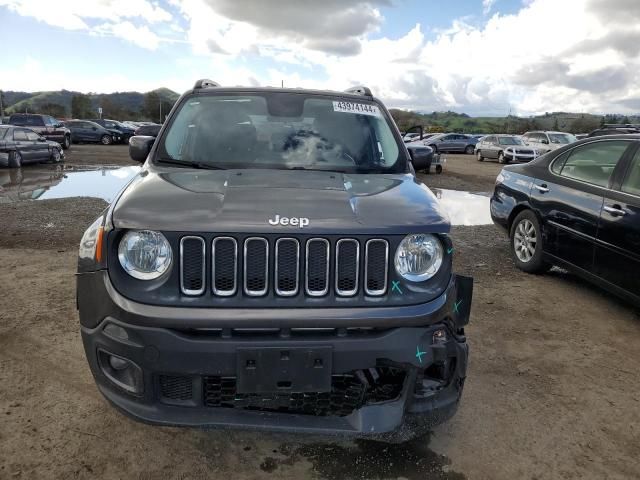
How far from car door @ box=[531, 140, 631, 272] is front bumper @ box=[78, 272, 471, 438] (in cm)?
326

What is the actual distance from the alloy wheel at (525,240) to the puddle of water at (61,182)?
240 inches

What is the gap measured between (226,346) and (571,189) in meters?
4.50

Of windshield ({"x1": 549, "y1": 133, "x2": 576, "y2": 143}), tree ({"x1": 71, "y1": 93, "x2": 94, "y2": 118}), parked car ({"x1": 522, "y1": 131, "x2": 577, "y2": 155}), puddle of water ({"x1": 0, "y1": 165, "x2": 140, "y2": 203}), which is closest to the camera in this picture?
puddle of water ({"x1": 0, "y1": 165, "x2": 140, "y2": 203})

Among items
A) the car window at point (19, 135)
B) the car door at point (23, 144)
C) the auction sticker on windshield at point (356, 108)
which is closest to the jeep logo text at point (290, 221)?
the auction sticker on windshield at point (356, 108)

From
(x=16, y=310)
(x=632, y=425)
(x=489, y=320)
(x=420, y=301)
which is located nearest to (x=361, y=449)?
(x=420, y=301)

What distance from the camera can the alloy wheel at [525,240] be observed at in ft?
20.0

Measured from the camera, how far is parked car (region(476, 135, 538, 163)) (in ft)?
87.6

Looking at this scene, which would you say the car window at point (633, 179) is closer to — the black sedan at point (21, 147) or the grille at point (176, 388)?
the grille at point (176, 388)

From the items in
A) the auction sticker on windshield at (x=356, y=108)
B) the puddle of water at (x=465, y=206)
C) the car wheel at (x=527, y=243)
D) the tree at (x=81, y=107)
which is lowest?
the puddle of water at (x=465, y=206)

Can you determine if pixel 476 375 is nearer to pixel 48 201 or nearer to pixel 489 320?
pixel 489 320

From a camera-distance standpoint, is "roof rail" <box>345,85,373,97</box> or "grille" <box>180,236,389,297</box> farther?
"roof rail" <box>345,85,373,97</box>

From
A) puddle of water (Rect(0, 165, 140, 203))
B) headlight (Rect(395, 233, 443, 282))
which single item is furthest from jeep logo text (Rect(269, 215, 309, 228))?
puddle of water (Rect(0, 165, 140, 203))

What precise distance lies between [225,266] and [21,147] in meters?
17.0

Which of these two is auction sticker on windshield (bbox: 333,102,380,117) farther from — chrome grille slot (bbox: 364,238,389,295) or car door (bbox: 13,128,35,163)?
car door (bbox: 13,128,35,163)
